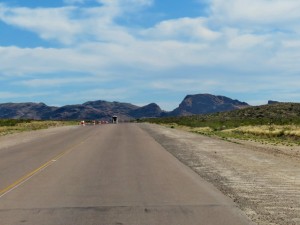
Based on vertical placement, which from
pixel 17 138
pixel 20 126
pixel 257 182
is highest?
pixel 20 126

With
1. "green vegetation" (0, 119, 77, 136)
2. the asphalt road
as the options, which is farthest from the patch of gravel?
the asphalt road

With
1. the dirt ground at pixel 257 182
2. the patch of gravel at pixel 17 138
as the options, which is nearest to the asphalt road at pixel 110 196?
the dirt ground at pixel 257 182

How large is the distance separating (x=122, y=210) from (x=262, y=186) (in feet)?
16.8

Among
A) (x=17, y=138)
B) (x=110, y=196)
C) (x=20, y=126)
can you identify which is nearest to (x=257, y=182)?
(x=110, y=196)

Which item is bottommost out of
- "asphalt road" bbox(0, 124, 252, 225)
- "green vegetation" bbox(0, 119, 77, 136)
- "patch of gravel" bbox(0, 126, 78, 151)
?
"asphalt road" bbox(0, 124, 252, 225)

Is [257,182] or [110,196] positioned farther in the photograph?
[257,182]

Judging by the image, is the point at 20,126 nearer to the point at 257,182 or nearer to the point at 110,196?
the point at 257,182

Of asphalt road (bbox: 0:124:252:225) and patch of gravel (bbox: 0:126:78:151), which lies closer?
asphalt road (bbox: 0:124:252:225)

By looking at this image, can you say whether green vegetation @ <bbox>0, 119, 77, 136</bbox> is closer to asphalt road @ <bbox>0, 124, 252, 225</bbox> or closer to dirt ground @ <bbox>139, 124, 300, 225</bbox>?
dirt ground @ <bbox>139, 124, 300, 225</bbox>

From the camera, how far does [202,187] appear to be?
536 inches

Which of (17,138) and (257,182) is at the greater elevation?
(17,138)

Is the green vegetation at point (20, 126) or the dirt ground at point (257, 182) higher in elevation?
the green vegetation at point (20, 126)

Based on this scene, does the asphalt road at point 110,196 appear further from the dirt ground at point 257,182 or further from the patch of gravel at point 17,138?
the patch of gravel at point 17,138

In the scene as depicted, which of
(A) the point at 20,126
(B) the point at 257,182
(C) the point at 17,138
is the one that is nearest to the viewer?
(B) the point at 257,182
